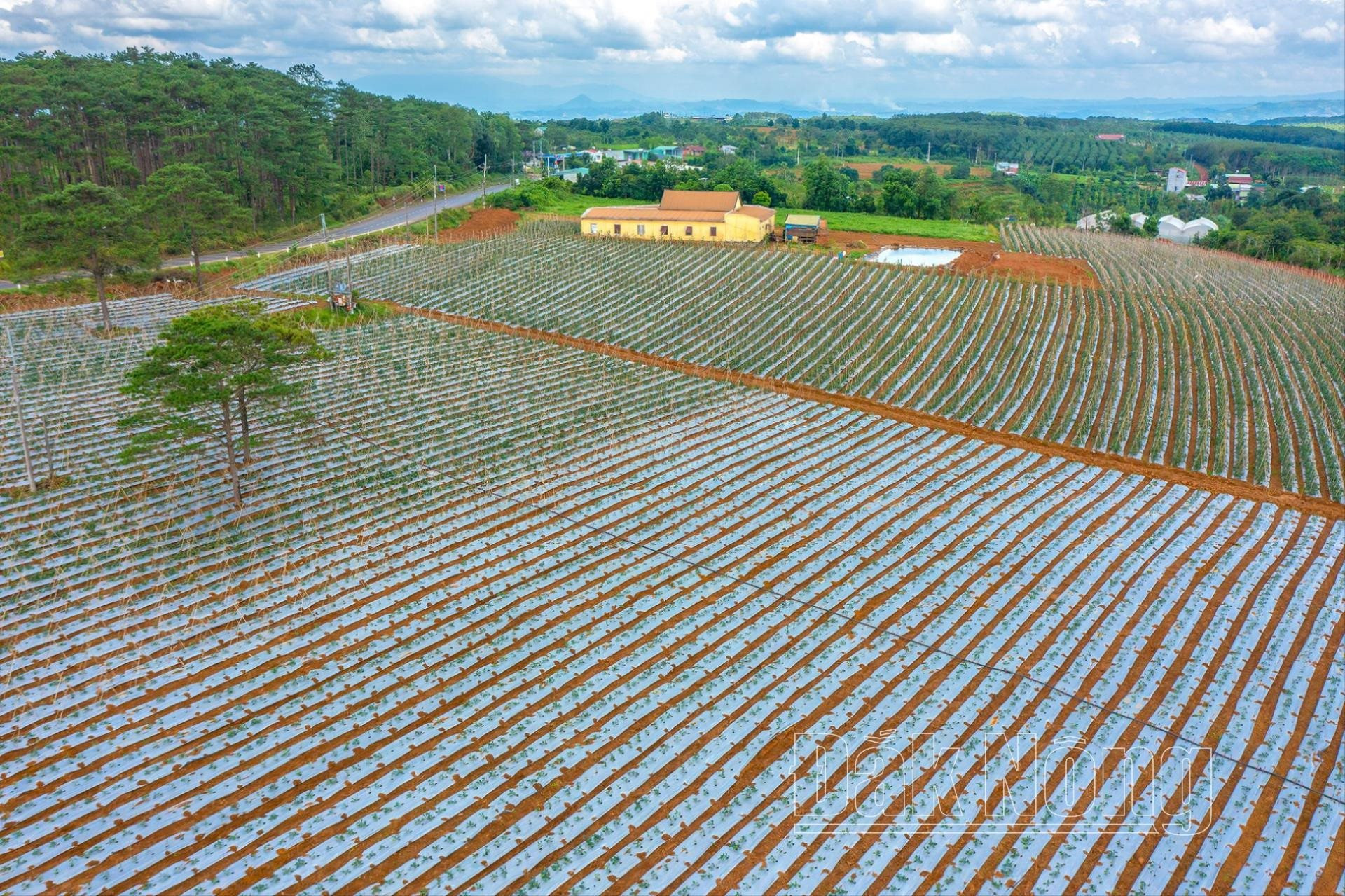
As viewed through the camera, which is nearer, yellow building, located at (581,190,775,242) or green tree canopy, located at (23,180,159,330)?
green tree canopy, located at (23,180,159,330)

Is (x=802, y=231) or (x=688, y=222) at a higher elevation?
(x=688, y=222)

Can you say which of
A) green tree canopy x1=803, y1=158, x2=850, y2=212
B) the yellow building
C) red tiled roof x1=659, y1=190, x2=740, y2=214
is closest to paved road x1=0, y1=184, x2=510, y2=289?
the yellow building

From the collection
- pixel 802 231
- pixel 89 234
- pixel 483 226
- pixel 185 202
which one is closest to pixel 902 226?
pixel 802 231

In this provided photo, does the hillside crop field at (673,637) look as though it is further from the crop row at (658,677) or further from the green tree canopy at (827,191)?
the green tree canopy at (827,191)

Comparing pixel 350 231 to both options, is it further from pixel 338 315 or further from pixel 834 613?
pixel 834 613

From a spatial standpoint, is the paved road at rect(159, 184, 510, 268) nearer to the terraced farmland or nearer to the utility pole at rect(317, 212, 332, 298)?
→ the utility pole at rect(317, 212, 332, 298)

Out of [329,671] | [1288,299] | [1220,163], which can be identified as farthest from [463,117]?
[1220,163]

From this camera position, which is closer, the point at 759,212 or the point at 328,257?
the point at 328,257
